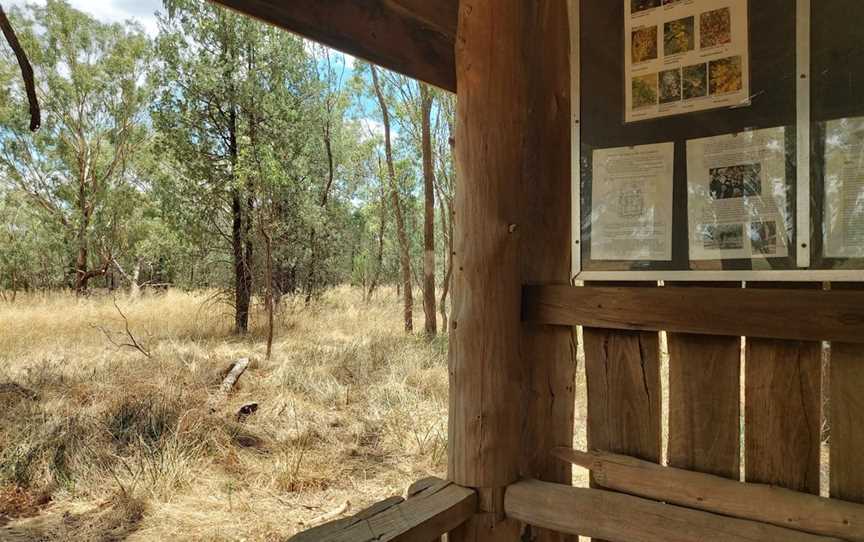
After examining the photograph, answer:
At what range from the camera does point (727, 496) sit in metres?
1.29

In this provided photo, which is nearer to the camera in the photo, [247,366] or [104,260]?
[247,366]

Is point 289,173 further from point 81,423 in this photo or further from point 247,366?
point 81,423

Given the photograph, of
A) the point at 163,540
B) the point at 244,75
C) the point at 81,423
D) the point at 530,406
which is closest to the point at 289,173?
the point at 244,75

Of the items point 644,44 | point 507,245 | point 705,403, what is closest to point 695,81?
point 644,44

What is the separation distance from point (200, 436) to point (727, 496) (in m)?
3.93

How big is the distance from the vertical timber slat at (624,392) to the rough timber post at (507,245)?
11 centimetres

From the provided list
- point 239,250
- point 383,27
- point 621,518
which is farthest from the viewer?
point 239,250

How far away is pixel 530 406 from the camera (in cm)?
159

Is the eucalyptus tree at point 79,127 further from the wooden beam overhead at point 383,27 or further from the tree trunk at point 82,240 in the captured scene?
the wooden beam overhead at point 383,27

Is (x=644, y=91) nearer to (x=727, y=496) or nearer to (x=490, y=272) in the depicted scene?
(x=490, y=272)

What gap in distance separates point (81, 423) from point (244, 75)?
21.8 feet

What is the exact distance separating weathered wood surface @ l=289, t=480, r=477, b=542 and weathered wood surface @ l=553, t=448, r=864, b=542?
38cm

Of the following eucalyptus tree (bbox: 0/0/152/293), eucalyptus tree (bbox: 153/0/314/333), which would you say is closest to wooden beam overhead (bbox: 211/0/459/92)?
eucalyptus tree (bbox: 153/0/314/333)

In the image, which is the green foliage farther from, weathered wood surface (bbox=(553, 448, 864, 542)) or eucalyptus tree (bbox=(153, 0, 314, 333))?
weathered wood surface (bbox=(553, 448, 864, 542))
